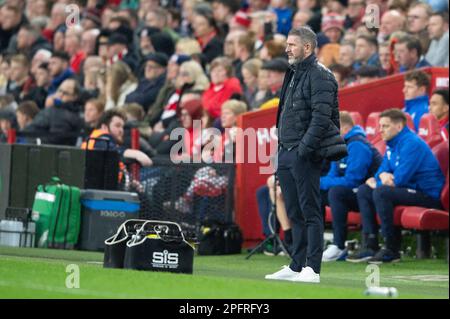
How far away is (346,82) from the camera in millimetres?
16578

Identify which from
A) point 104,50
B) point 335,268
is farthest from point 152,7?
point 335,268

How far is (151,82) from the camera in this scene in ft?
65.2

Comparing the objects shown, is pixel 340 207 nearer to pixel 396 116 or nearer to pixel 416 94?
pixel 396 116

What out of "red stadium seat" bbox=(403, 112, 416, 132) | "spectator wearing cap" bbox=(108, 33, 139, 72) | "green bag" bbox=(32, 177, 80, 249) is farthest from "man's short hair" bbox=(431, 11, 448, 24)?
"spectator wearing cap" bbox=(108, 33, 139, 72)

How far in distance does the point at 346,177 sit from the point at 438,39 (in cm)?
280

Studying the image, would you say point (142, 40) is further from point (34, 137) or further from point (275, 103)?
point (275, 103)

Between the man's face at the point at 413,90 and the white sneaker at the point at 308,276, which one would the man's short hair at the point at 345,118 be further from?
the white sneaker at the point at 308,276

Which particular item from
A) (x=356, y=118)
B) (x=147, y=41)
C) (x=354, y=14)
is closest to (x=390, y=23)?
(x=354, y=14)

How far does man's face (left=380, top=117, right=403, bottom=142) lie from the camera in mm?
13914

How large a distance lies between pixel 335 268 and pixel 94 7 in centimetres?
1316

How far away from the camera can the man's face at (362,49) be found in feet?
55.5

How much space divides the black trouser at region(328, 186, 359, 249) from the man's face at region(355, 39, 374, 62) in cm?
309

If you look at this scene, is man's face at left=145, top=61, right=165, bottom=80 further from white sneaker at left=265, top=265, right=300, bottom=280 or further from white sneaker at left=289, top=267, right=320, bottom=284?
white sneaker at left=289, top=267, right=320, bottom=284
